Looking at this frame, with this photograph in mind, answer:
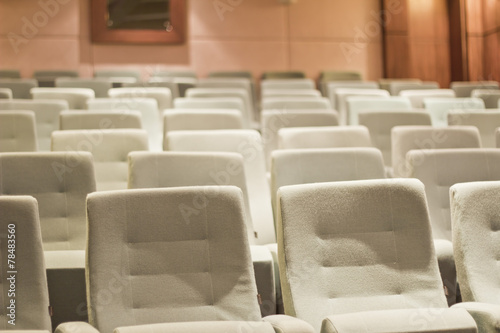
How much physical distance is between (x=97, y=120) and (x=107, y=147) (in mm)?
404

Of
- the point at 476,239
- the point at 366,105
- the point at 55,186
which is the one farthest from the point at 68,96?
the point at 476,239

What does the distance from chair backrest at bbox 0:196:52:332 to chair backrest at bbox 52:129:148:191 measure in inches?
31.5

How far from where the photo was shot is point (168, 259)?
138 centimetres

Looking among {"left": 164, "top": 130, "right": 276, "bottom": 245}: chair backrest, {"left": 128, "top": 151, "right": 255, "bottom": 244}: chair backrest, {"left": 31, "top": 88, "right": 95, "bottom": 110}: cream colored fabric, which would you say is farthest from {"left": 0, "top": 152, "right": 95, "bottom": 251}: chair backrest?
{"left": 31, "top": 88, "right": 95, "bottom": 110}: cream colored fabric

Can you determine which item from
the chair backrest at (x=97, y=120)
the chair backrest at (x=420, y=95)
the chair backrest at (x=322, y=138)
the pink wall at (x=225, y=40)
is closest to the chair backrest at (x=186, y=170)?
the chair backrest at (x=322, y=138)

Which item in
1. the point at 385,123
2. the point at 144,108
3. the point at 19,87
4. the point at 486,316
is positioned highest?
the point at 19,87

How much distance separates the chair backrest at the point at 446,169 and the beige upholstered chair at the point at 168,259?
0.76 m

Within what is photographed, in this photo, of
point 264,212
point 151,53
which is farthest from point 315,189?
point 151,53

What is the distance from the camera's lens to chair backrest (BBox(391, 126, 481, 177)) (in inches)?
93.3

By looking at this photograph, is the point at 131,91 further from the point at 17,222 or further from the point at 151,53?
the point at 17,222

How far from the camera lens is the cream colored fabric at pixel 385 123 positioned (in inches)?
110

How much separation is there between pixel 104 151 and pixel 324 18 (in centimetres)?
393

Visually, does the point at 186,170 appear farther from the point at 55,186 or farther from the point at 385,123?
the point at 385,123

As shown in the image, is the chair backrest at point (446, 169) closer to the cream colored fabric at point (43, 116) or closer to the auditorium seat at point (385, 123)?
the auditorium seat at point (385, 123)
